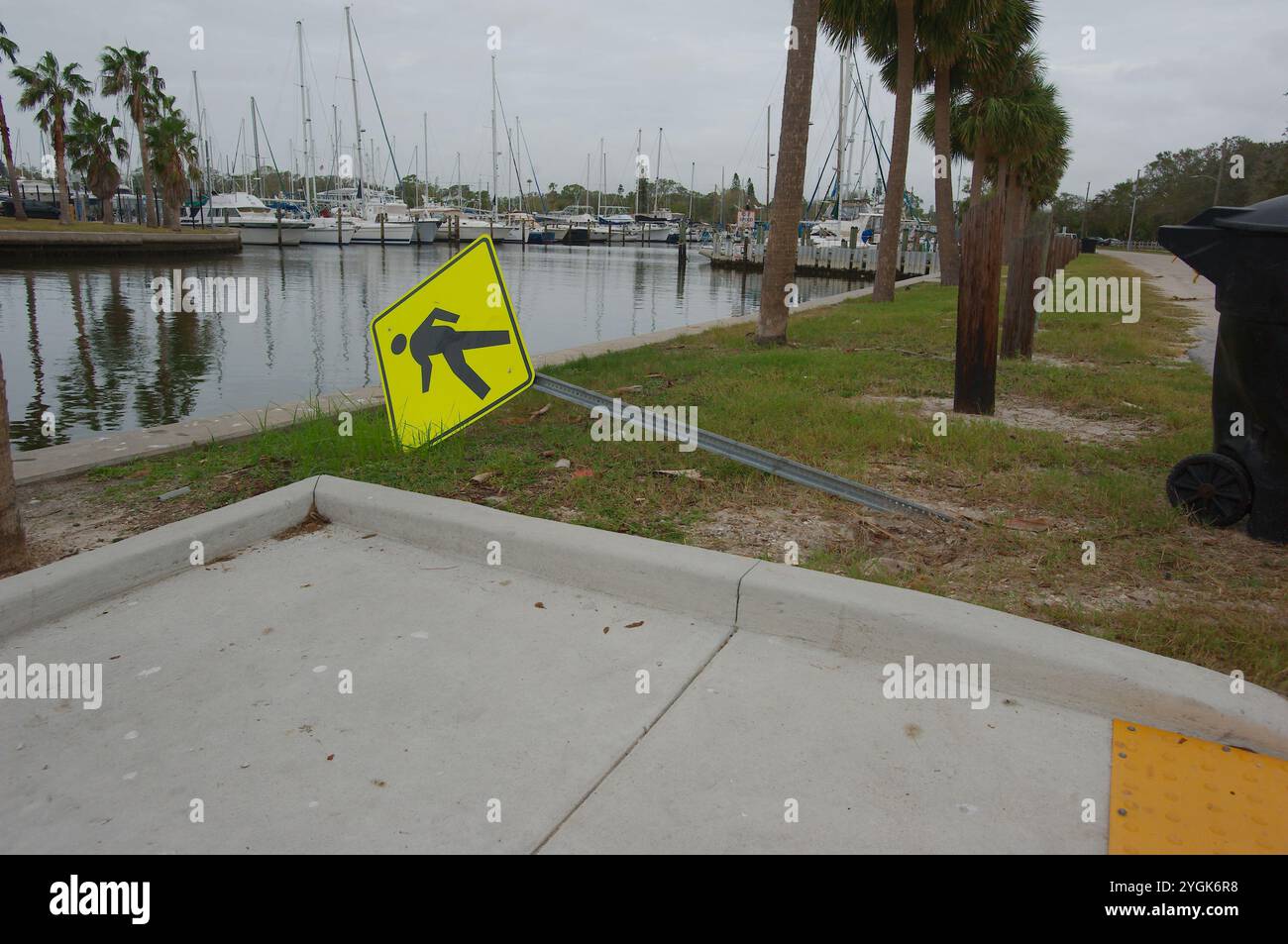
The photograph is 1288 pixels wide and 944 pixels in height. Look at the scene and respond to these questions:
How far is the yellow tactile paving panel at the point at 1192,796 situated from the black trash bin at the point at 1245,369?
1999 millimetres

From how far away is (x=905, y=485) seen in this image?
532 centimetres

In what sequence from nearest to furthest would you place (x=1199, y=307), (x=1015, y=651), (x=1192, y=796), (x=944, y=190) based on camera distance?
(x=1192, y=796) < (x=1015, y=651) < (x=1199, y=307) < (x=944, y=190)

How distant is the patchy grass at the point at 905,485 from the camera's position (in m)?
3.69

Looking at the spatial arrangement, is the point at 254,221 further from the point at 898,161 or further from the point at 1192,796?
the point at 1192,796

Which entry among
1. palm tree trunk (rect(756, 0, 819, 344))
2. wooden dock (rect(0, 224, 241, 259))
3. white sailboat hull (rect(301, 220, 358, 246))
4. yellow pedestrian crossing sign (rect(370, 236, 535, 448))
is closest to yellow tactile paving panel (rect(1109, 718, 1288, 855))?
yellow pedestrian crossing sign (rect(370, 236, 535, 448))

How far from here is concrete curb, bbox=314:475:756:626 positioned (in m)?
3.67

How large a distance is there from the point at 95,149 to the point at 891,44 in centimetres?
5563

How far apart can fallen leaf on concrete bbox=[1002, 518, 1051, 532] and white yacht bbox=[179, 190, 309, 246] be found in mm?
60083

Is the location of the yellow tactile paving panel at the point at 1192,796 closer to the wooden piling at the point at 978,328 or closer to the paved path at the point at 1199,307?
the paved path at the point at 1199,307

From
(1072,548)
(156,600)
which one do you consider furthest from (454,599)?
(1072,548)

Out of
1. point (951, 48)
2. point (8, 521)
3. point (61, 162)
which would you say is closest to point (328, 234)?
point (61, 162)

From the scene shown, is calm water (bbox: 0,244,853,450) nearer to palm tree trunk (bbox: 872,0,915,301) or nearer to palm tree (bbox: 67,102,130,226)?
palm tree trunk (bbox: 872,0,915,301)

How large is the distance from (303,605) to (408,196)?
128 m

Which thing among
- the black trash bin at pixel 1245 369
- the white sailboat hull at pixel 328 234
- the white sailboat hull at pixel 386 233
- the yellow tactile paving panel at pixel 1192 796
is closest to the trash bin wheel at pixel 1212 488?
the black trash bin at pixel 1245 369
